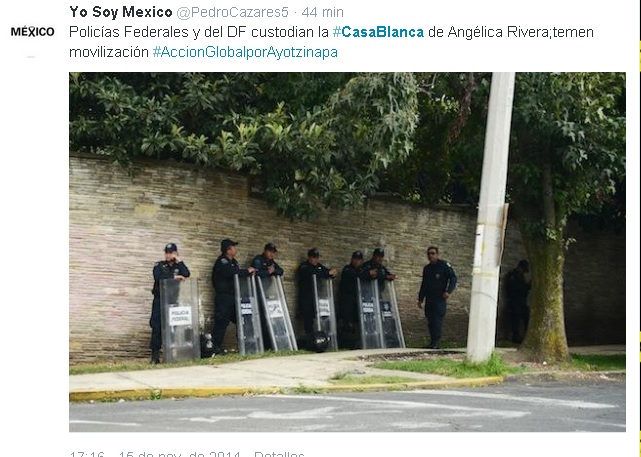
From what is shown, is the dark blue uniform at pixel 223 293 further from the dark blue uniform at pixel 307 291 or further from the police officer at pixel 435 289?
the police officer at pixel 435 289

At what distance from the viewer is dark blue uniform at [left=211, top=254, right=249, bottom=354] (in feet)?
45.7

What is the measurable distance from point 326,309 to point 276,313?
115 cm

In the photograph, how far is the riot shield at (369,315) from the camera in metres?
15.7

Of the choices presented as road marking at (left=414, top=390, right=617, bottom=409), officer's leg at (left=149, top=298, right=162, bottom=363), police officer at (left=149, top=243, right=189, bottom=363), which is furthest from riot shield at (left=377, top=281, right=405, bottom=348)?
road marking at (left=414, top=390, right=617, bottom=409)

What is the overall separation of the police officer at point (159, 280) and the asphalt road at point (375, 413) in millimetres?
3239

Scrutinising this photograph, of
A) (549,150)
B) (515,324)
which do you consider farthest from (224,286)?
(515,324)

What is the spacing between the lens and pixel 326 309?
15375 millimetres

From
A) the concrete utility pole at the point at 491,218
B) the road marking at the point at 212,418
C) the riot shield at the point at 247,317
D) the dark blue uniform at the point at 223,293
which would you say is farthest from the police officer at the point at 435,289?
the road marking at the point at 212,418

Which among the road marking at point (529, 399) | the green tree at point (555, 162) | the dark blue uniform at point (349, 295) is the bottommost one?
the road marking at point (529, 399)

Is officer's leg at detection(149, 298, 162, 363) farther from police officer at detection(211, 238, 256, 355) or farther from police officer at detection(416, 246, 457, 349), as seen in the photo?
police officer at detection(416, 246, 457, 349)

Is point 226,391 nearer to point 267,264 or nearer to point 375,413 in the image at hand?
point 375,413
